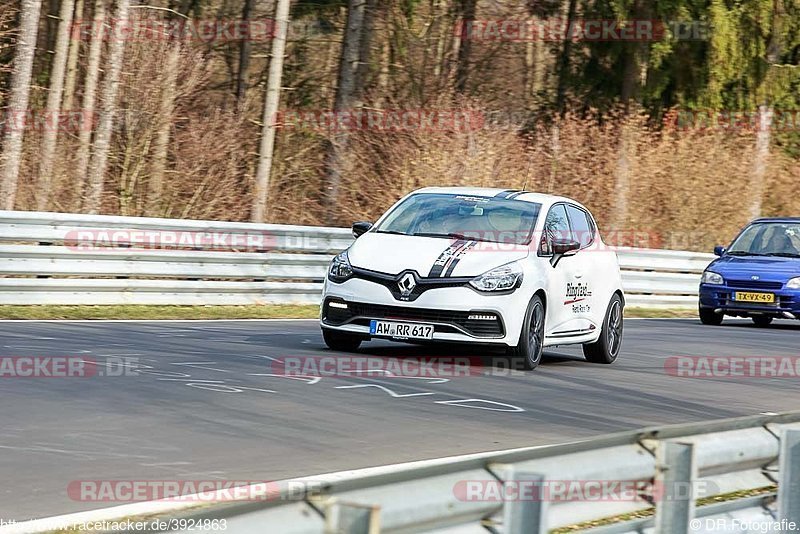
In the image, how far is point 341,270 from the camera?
518 inches

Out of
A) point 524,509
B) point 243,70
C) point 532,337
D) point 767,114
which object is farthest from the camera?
point 243,70

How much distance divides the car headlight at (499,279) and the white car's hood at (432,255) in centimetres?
7

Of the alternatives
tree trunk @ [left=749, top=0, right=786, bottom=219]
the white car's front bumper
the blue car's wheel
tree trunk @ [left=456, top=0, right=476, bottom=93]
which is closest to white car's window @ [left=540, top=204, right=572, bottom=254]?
the white car's front bumper

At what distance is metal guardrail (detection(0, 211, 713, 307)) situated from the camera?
16688 mm

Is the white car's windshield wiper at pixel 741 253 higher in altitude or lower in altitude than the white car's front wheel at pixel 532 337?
higher

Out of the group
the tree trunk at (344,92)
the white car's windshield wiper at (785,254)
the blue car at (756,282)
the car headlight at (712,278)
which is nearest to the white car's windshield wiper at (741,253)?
the blue car at (756,282)

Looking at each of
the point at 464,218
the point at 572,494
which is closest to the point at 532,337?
the point at 464,218

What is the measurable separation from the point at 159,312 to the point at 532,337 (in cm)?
592

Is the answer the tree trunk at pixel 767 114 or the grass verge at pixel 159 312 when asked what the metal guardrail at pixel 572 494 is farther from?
the tree trunk at pixel 767 114

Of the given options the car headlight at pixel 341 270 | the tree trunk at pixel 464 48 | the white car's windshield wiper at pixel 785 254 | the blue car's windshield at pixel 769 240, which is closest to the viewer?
the car headlight at pixel 341 270

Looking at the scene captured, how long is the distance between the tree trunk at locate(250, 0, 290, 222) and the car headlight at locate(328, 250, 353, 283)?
14646mm

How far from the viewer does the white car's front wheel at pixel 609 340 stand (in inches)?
580

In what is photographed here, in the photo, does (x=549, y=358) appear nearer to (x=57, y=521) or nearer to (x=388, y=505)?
(x=57, y=521)

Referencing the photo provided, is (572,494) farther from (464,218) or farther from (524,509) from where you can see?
(464,218)
